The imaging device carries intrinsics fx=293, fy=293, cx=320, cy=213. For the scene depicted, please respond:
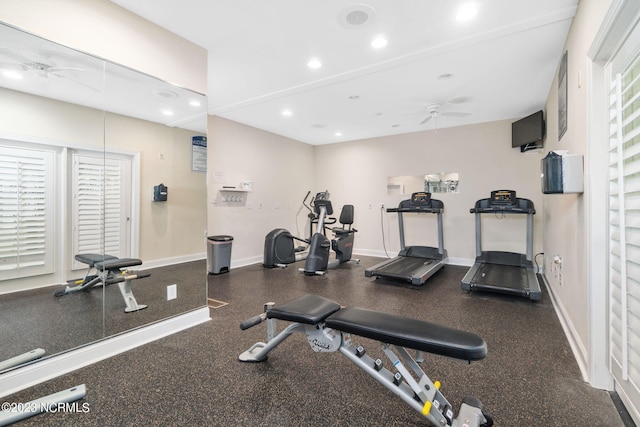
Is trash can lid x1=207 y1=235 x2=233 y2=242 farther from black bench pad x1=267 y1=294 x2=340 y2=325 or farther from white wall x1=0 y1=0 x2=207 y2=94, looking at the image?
black bench pad x1=267 y1=294 x2=340 y2=325

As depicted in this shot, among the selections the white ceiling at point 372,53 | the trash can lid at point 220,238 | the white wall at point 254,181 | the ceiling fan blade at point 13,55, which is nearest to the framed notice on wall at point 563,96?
the white ceiling at point 372,53

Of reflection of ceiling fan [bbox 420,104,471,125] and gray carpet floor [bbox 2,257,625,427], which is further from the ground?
reflection of ceiling fan [bbox 420,104,471,125]

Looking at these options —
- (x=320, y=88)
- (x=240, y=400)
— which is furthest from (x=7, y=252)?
(x=320, y=88)

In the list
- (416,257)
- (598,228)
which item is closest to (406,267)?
(416,257)

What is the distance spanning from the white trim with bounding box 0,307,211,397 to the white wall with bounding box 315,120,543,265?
461 centimetres

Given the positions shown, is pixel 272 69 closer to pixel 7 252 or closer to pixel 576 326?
A: pixel 7 252

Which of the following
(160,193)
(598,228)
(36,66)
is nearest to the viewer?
(598,228)

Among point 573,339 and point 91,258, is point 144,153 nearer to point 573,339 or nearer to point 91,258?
point 91,258

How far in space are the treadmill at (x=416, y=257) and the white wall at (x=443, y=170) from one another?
49cm

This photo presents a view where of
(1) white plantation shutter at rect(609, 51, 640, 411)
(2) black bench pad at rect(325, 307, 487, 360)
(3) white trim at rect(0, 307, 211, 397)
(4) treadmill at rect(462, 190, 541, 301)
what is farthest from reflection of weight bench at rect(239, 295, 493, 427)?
(4) treadmill at rect(462, 190, 541, 301)

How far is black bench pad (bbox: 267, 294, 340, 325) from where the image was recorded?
175 centimetres

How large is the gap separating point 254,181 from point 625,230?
5.31 metres

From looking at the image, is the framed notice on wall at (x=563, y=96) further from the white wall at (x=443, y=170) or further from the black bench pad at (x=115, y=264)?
the black bench pad at (x=115, y=264)

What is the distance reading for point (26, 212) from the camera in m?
2.20
